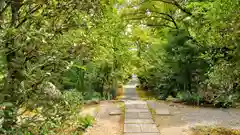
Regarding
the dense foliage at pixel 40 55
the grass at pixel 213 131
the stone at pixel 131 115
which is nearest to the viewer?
the dense foliage at pixel 40 55

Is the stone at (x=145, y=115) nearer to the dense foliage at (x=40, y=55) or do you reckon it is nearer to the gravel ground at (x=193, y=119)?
the gravel ground at (x=193, y=119)

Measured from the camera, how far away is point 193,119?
555cm

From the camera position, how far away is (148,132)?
433 centimetres

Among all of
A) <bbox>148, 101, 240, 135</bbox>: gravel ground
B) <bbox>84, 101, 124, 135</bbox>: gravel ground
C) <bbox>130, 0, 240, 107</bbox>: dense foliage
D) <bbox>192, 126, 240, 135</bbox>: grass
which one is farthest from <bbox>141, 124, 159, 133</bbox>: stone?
<bbox>130, 0, 240, 107</bbox>: dense foliage

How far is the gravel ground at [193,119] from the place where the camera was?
4758 millimetres

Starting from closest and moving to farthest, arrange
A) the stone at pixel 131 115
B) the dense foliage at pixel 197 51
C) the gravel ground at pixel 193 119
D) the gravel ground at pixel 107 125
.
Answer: the dense foliage at pixel 197 51
the gravel ground at pixel 107 125
the gravel ground at pixel 193 119
the stone at pixel 131 115

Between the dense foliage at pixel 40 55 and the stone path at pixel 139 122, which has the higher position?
the dense foliage at pixel 40 55

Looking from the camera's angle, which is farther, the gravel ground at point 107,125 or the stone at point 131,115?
the stone at point 131,115

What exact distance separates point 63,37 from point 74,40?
16 centimetres

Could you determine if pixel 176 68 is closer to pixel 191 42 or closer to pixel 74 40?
pixel 191 42

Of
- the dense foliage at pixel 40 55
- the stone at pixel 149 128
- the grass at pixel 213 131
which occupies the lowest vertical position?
the grass at pixel 213 131

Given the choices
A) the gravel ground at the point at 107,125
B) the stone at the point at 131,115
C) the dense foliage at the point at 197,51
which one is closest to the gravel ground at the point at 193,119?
the dense foliage at the point at 197,51

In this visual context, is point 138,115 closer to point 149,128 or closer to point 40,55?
point 149,128

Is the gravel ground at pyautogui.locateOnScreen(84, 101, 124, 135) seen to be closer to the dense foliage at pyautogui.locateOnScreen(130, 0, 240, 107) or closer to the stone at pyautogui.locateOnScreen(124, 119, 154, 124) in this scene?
the stone at pyautogui.locateOnScreen(124, 119, 154, 124)
